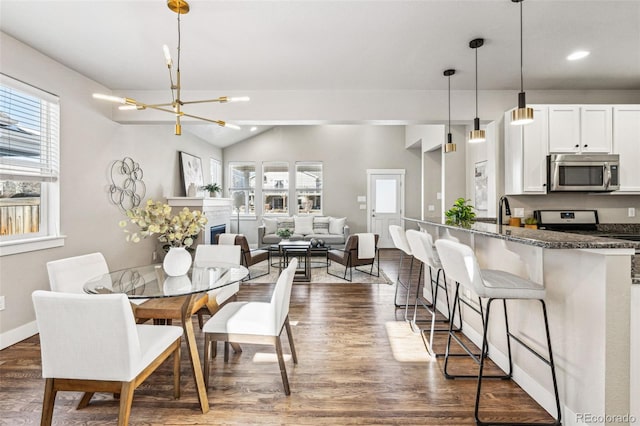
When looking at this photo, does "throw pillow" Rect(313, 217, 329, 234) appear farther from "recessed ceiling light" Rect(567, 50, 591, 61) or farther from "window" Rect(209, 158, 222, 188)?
"recessed ceiling light" Rect(567, 50, 591, 61)

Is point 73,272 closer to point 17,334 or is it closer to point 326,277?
point 17,334

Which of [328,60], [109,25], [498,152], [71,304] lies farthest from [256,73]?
[498,152]

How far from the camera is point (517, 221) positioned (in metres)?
3.71

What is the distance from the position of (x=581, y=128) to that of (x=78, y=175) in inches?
221

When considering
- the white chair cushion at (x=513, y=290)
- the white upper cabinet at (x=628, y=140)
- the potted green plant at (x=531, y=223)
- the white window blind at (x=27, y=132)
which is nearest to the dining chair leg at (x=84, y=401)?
the white window blind at (x=27, y=132)

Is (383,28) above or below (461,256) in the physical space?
above

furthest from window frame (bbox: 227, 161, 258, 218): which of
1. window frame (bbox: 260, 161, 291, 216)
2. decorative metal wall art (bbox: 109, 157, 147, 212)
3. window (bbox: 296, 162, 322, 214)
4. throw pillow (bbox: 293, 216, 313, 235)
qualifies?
decorative metal wall art (bbox: 109, 157, 147, 212)

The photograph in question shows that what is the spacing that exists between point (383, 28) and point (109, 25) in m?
2.18

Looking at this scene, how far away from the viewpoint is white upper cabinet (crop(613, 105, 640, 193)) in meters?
3.54

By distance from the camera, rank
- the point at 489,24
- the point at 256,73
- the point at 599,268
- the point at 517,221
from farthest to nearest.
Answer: the point at 517,221
the point at 256,73
the point at 489,24
the point at 599,268

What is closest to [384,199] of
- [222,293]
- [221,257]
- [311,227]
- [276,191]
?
[311,227]

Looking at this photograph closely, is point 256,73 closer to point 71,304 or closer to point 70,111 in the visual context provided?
point 70,111

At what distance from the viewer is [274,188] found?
8375mm

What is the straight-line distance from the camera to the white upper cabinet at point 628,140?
139 inches
